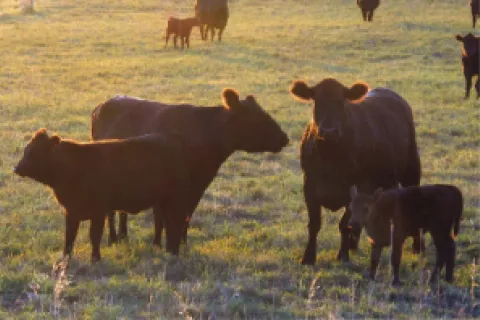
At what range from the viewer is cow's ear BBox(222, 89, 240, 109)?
7773mm

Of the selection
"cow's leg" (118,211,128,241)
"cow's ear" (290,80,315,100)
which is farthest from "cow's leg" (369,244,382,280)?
"cow's leg" (118,211,128,241)

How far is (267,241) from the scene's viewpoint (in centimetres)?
779

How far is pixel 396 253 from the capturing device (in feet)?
21.5

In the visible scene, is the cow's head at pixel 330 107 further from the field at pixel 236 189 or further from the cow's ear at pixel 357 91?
the field at pixel 236 189

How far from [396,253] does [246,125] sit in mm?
2042

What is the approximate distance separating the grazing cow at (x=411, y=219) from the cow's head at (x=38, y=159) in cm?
254

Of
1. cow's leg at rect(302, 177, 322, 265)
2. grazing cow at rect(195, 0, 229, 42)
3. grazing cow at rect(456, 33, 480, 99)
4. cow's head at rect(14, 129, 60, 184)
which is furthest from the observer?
grazing cow at rect(195, 0, 229, 42)

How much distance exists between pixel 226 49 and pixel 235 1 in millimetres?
19152

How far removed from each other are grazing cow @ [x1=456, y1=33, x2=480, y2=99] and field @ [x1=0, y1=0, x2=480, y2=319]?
58cm

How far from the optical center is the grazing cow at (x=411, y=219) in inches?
259

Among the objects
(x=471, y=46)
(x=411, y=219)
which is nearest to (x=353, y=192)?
(x=411, y=219)

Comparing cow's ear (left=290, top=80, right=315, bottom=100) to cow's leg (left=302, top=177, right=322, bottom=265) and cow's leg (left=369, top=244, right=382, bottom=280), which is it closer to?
cow's leg (left=302, top=177, right=322, bottom=265)

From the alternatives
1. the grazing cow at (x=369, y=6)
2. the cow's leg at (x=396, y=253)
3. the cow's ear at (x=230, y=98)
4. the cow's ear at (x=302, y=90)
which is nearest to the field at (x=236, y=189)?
the cow's leg at (x=396, y=253)

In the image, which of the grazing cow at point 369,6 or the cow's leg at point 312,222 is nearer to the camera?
the cow's leg at point 312,222
